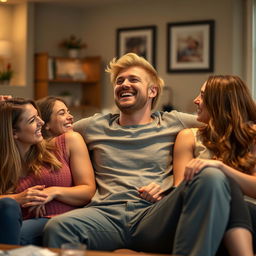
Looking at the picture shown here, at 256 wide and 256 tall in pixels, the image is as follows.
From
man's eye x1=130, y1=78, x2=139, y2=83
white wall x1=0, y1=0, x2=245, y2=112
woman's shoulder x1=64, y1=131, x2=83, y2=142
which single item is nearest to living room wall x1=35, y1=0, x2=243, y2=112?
white wall x1=0, y1=0, x2=245, y2=112

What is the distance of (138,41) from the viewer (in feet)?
23.6

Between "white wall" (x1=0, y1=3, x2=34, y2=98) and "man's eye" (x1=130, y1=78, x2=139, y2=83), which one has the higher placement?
"white wall" (x1=0, y1=3, x2=34, y2=98)

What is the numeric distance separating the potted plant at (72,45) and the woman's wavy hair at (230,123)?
518 centimetres

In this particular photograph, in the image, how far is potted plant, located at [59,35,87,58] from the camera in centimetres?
746

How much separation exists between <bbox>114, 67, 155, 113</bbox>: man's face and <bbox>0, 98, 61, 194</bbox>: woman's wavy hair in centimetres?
46

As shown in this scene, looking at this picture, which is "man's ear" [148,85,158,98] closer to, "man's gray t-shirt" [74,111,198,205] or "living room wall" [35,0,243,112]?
"man's gray t-shirt" [74,111,198,205]

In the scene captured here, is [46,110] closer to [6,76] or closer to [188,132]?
[188,132]

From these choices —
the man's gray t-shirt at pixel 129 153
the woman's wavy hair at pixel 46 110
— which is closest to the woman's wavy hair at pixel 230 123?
the man's gray t-shirt at pixel 129 153

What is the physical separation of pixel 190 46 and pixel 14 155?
480cm

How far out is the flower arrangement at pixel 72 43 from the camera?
746 centimetres

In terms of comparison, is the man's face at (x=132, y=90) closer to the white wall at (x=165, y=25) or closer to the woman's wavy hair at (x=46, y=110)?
the woman's wavy hair at (x=46, y=110)

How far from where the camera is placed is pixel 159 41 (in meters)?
7.07

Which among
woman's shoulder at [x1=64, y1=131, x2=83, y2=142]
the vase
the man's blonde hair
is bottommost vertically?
woman's shoulder at [x1=64, y1=131, x2=83, y2=142]

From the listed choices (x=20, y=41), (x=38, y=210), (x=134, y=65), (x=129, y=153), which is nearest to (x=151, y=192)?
(x=129, y=153)
